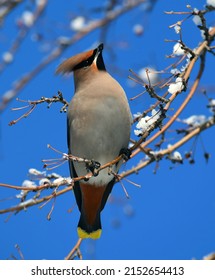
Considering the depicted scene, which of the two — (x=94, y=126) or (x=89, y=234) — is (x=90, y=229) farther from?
(x=94, y=126)

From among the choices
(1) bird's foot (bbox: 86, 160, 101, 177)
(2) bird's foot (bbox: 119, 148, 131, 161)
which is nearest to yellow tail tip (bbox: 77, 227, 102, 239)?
(2) bird's foot (bbox: 119, 148, 131, 161)

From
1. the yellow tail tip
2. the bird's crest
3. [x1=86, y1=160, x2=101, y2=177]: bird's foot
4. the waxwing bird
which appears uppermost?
the bird's crest

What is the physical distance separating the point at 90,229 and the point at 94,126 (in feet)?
2.07

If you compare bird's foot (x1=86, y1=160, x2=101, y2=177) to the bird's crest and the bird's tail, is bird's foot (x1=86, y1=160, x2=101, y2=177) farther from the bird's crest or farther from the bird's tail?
the bird's crest

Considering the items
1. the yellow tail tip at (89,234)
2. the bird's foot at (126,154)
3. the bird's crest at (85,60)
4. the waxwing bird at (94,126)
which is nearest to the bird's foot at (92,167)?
the bird's foot at (126,154)

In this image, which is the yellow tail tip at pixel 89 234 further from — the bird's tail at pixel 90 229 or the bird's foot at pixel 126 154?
the bird's foot at pixel 126 154

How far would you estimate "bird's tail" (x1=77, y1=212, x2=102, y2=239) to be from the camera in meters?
3.32

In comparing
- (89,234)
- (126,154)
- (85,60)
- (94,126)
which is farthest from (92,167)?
(85,60)

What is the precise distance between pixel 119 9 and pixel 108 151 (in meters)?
1.23

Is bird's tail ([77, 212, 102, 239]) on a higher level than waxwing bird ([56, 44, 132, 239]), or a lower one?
lower

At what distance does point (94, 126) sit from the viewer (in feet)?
10.5

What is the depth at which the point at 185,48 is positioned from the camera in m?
2.12

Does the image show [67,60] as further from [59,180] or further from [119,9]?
[59,180]
